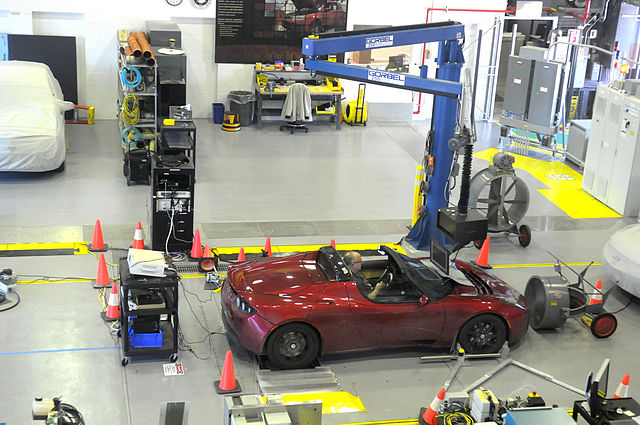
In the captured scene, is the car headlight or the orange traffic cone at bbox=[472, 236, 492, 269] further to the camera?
the orange traffic cone at bbox=[472, 236, 492, 269]

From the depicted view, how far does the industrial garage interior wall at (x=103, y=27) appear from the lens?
18.3 meters

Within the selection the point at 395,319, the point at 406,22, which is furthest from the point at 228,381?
the point at 406,22

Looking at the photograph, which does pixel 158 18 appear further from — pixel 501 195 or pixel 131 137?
pixel 501 195

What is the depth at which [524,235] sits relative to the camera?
13.2 meters

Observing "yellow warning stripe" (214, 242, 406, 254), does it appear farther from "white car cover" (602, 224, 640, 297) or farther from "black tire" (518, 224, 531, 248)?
"white car cover" (602, 224, 640, 297)

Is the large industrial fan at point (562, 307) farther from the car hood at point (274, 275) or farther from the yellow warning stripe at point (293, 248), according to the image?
the car hood at point (274, 275)

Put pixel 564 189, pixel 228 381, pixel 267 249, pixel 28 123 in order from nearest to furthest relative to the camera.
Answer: pixel 228 381 → pixel 267 249 → pixel 28 123 → pixel 564 189

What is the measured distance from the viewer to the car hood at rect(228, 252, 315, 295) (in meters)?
8.96

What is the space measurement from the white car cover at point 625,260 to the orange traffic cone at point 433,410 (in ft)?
14.6

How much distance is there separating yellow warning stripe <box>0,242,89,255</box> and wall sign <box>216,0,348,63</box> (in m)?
8.82

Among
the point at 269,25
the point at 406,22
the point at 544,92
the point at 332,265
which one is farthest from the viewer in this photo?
the point at 406,22

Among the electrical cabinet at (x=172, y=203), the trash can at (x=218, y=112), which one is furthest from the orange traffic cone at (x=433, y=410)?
the trash can at (x=218, y=112)

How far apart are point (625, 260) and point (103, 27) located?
12882 mm

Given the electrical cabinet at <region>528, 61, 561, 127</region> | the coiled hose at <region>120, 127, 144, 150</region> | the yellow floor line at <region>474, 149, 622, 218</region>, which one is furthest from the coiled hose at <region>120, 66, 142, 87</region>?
the electrical cabinet at <region>528, 61, 561, 127</region>
